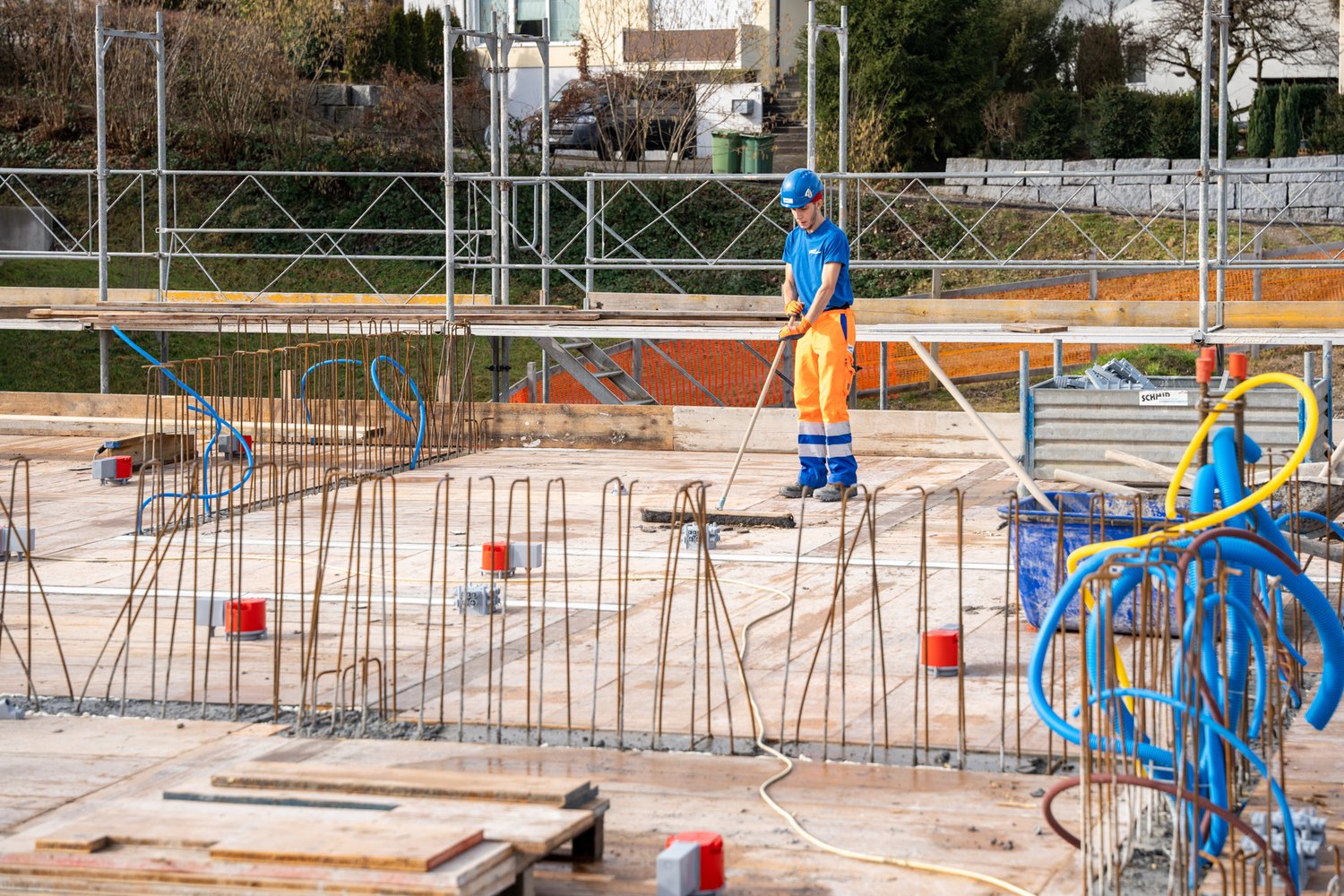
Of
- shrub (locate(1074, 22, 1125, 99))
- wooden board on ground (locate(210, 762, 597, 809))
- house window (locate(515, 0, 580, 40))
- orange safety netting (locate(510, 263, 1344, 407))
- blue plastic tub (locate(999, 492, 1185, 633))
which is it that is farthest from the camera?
house window (locate(515, 0, 580, 40))

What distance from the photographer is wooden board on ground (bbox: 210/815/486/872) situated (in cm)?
436

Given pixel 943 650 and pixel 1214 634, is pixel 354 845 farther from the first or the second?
pixel 943 650

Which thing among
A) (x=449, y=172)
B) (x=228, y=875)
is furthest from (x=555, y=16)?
(x=228, y=875)

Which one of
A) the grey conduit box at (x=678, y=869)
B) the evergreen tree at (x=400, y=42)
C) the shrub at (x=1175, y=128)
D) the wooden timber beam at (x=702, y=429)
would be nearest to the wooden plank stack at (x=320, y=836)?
the grey conduit box at (x=678, y=869)

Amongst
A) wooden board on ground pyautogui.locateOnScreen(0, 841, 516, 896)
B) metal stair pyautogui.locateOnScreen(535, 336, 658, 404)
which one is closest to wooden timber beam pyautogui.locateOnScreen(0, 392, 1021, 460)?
metal stair pyautogui.locateOnScreen(535, 336, 658, 404)

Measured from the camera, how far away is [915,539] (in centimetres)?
1045

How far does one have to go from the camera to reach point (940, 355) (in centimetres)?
2367

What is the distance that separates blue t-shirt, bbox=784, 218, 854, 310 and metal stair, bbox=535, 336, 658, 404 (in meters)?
4.49

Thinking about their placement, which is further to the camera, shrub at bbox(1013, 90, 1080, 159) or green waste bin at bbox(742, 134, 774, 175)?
shrub at bbox(1013, 90, 1080, 159)

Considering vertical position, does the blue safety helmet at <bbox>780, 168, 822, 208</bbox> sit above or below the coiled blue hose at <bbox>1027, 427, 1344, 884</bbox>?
above

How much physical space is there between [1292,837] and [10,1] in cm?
3010

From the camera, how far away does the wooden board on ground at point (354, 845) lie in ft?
14.3

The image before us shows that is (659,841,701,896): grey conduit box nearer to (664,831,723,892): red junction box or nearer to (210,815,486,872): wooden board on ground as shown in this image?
(664,831,723,892): red junction box

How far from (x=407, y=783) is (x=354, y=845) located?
0.65 m
